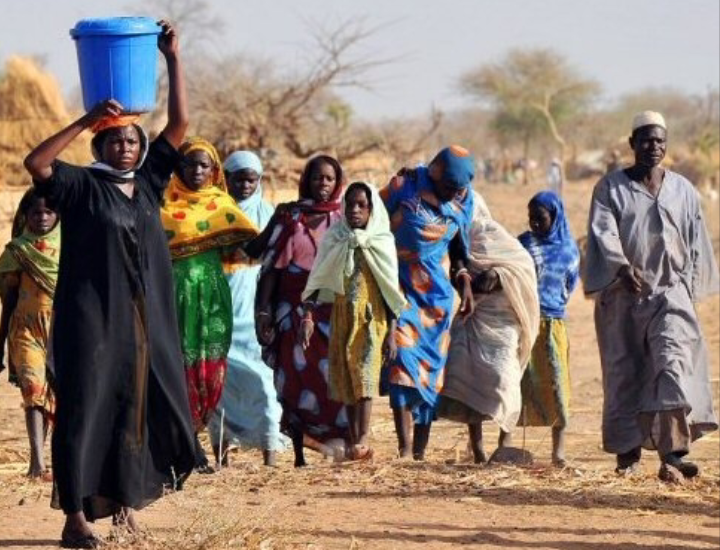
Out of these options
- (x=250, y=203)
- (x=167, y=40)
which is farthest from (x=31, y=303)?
(x=167, y=40)

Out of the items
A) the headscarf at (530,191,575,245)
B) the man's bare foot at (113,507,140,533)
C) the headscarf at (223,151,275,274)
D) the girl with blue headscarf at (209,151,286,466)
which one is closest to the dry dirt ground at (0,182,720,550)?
the man's bare foot at (113,507,140,533)

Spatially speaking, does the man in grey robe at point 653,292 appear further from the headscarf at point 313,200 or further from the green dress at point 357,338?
the headscarf at point 313,200

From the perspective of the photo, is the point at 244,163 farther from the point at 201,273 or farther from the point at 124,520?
the point at 124,520

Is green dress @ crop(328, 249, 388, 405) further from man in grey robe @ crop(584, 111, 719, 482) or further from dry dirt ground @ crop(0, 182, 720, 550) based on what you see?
man in grey robe @ crop(584, 111, 719, 482)

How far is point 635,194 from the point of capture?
969 centimetres

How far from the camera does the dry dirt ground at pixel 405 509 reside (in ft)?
23.9

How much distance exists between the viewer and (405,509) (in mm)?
8273

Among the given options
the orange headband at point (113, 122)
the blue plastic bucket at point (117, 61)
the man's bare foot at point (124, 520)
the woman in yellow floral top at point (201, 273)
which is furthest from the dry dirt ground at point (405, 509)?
the blue plastic bucket at point (117, 61)

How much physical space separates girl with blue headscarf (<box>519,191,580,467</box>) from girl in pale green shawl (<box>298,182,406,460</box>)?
4.58ft

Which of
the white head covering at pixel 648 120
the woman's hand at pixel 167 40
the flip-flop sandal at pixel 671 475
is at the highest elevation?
the woman's hand at pixel 167 40

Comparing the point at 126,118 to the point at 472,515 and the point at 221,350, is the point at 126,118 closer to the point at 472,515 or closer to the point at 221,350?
the point at 472,515

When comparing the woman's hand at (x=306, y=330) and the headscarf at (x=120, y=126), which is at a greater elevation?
the headscarf at (x=120, y=126)

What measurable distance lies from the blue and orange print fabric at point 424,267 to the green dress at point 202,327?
96 cm

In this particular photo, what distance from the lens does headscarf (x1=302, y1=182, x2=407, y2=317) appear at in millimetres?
9750
